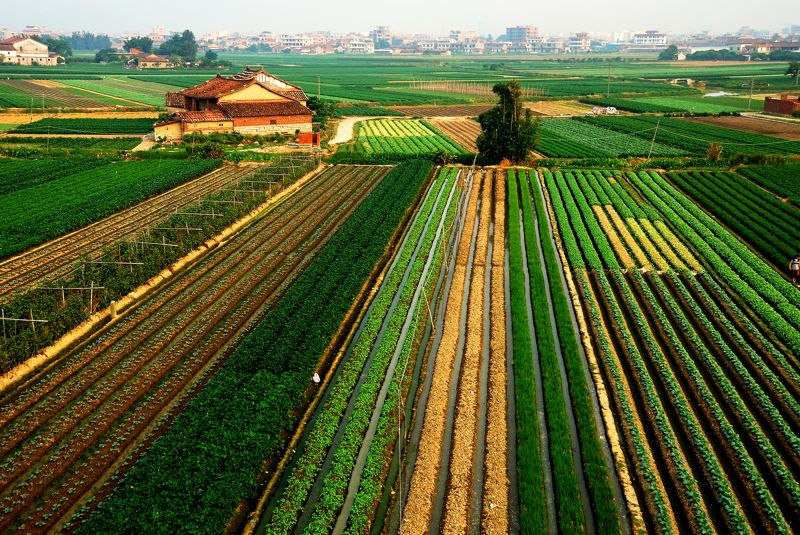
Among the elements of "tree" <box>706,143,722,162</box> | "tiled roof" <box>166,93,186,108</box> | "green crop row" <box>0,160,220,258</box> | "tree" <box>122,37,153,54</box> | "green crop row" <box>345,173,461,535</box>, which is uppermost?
"tree" <box>122,37,153,54</box>

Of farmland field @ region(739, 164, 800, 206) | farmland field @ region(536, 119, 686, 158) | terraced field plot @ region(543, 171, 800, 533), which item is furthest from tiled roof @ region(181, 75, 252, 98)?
farmland field @ region(739, 164, 800, 206)

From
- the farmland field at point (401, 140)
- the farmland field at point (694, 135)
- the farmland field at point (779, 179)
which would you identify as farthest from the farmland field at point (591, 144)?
the farmland field at point (401, 140)

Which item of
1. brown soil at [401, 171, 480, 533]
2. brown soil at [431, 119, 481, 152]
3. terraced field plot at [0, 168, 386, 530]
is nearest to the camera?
brown soil at [401, 171, 480, 533]

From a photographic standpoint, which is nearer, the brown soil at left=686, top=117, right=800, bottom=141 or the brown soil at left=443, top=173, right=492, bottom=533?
the brown soil at left=443, top=173, right=492, bottom=533

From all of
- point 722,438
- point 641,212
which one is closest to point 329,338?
point 722,438

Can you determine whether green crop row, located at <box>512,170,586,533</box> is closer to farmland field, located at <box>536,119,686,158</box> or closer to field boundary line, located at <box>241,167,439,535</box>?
field boundary line, located at <box>241,167,439,535</box>

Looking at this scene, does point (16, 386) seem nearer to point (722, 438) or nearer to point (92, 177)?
point (722, 438)

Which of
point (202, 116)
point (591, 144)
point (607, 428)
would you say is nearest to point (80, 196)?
point (202, 116)
